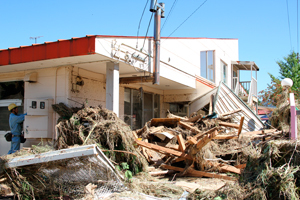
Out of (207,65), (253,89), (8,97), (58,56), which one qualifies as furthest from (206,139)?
(253,89)

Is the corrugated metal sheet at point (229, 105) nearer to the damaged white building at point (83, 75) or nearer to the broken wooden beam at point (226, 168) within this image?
the damaged white building at point (83, 75)

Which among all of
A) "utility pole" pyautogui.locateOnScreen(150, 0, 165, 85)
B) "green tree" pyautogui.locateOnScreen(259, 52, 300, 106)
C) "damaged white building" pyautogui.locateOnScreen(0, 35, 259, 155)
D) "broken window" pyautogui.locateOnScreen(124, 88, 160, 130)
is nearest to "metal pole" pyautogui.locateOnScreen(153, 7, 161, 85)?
"utility pole" pyautogui.locateOnScreen(150, 0, 165, 85)

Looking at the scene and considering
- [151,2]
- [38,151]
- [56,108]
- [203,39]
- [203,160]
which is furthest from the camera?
[203,39]

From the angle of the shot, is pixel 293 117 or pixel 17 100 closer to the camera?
pixel 293 117

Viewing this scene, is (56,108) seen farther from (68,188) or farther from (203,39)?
(203,39)

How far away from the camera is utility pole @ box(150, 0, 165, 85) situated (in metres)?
9.23

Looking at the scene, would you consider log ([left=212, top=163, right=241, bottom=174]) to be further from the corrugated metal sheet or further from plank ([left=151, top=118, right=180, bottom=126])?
the corrugated metal sheet

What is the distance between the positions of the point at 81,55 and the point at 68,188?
10.7ft

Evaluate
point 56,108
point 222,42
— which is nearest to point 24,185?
point 56,108

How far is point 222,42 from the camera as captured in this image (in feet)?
57.2

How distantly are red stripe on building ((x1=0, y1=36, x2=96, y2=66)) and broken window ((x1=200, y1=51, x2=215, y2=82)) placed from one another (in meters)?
9.12

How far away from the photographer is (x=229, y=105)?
1172 cm

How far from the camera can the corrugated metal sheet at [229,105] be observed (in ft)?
35.9

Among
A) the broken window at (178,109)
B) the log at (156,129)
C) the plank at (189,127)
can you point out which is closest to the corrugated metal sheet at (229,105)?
the broken window at (178,109)
